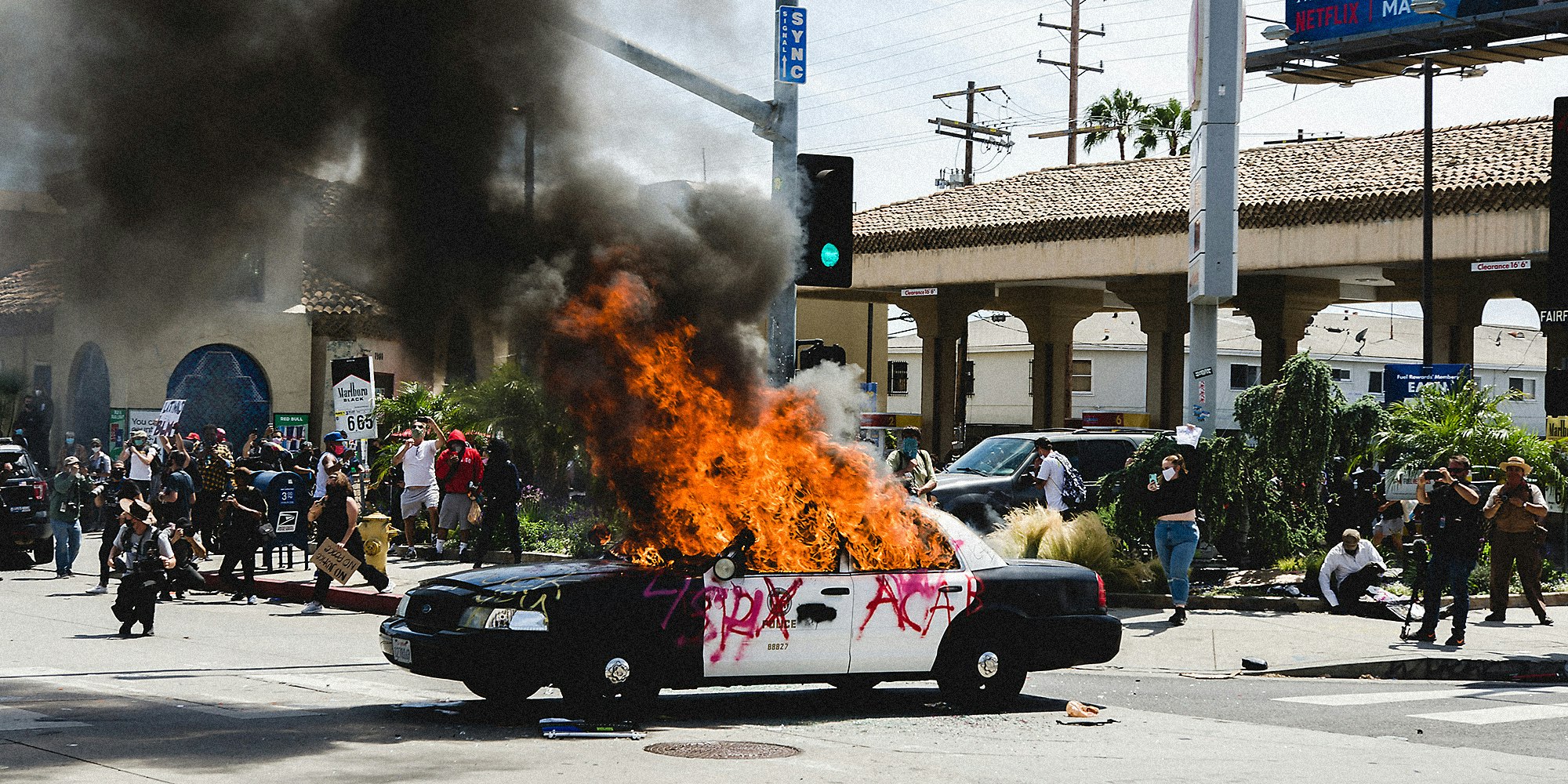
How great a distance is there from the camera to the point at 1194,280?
16.1 metres

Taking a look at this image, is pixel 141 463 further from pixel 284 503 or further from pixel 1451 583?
pixel 1451 583

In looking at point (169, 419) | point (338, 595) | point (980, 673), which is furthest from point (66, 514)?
point (980, 673)

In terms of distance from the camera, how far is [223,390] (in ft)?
107

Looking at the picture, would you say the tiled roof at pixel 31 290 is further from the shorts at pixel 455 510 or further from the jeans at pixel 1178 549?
the jeans at pixel 1178 549

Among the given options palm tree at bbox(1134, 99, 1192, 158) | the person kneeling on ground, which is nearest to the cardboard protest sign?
the person kneeling on ground

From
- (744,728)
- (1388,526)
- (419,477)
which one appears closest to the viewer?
(744,728)

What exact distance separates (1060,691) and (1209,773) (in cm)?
325

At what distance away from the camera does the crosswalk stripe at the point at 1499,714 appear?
972 centimetres

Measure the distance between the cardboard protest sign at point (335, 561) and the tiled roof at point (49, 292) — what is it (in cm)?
235

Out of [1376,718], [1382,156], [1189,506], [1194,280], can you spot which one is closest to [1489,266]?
[1382,156]

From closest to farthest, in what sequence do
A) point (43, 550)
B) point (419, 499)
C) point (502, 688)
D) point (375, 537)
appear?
point (502, 688) < point (375, 537) < point (419, 499) < point (43, 550)

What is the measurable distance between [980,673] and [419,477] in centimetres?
1160

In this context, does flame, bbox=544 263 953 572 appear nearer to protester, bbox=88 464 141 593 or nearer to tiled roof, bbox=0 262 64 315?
tiled roof, bbox=0 262 64 315

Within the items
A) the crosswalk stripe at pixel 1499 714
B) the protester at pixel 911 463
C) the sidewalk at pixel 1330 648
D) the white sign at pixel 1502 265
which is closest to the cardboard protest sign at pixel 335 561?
the protester at pixel 911 463
